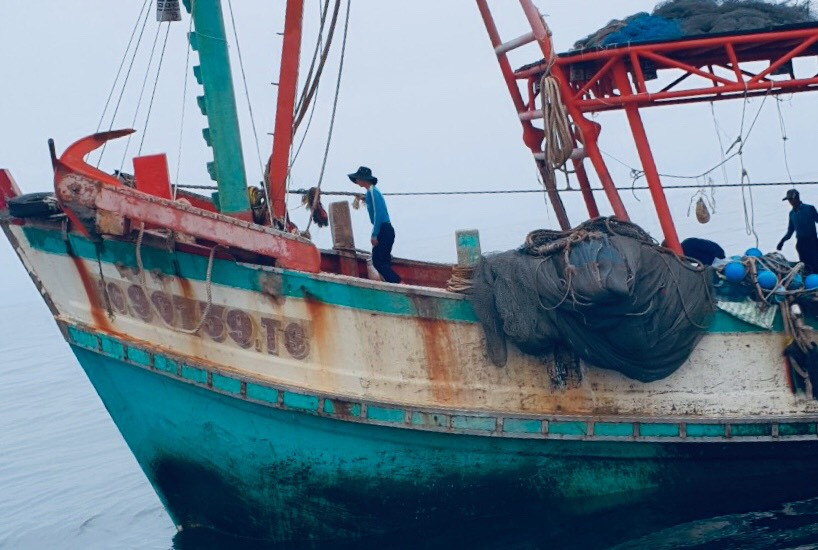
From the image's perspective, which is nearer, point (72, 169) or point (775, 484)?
point (72, 169)

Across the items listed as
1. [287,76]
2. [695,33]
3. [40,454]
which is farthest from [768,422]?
[40,454]

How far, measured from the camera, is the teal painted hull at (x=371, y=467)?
284 inches

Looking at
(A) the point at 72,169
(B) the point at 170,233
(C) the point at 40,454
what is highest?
(A) the point at 72,169

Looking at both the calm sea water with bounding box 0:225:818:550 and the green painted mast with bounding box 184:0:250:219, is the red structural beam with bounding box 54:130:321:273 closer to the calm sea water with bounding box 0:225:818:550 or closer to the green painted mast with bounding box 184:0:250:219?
the green painted mast with bounding box 184:0:250:219

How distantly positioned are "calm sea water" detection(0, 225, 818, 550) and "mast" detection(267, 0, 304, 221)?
2968 millimetres

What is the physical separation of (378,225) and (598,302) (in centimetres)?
229

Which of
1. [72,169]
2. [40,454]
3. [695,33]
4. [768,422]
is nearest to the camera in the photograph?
[72,169]

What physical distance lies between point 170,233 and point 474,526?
3360mm

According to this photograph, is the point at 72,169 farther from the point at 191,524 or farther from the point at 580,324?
the point at 580,324

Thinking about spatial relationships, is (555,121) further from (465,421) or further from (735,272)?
(465,421)

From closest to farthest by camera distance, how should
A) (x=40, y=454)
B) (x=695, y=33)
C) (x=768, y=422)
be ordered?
(x=768, y=422) → (x=695, y=33) → (x=40, y=454)

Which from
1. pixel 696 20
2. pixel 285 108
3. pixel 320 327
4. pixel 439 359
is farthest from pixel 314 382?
pixel 696 20

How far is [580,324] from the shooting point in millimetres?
7016

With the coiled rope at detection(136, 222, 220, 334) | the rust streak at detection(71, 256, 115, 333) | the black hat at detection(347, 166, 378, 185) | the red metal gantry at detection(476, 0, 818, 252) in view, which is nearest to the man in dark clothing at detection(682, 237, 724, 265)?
the red metal gantry at detection(476, 0, 818, 252)
